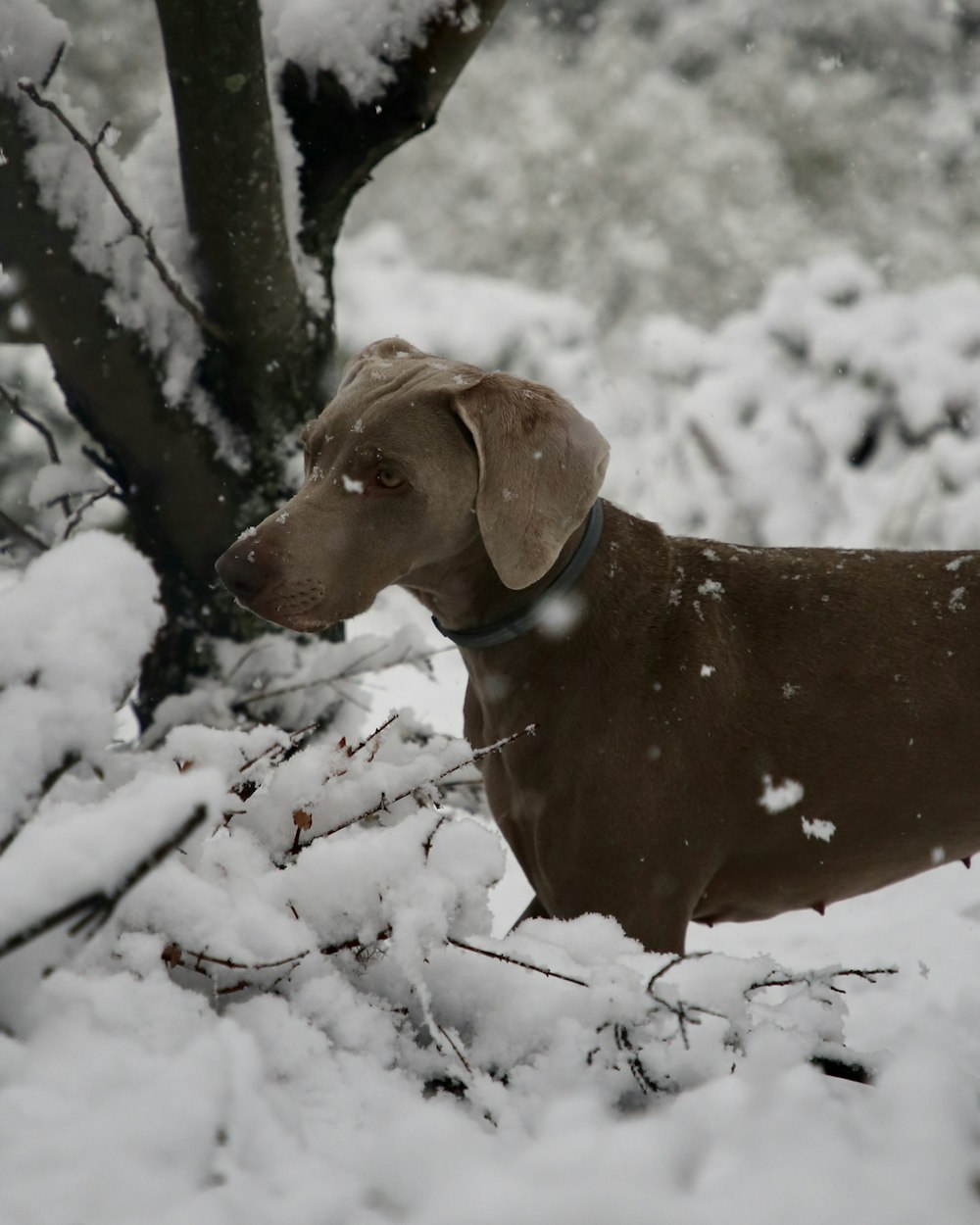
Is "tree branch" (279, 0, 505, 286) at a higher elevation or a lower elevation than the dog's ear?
higher

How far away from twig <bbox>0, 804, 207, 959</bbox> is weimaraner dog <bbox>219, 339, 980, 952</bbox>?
133 centimetres

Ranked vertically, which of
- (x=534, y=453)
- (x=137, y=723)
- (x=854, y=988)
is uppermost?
(x=534, y=453)

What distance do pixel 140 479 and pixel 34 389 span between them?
10.2ft

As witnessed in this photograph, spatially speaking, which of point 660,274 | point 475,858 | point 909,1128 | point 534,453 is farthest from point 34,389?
point 660,274

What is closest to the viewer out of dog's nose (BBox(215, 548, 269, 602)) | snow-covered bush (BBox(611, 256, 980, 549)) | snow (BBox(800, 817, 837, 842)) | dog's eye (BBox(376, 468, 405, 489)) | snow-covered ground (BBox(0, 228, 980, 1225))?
snow-covered ground (BBox(0, 228, 980, 1225))

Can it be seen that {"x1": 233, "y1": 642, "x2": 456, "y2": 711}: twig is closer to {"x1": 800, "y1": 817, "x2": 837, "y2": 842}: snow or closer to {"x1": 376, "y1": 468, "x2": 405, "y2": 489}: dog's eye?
{"x1": 376, "y1": 468, "x2": 405, "y2": 489}: dog's eye

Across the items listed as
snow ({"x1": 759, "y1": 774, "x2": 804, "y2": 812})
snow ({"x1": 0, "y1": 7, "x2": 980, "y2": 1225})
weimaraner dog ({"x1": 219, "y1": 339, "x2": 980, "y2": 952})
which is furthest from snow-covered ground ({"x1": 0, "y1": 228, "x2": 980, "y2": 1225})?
snow ({"x1": 759, "y1": 774, "x2": 804, "y2": 812})

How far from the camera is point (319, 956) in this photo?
106 cm

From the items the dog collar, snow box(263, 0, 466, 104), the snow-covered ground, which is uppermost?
snow box(263, 0, 466, 104)

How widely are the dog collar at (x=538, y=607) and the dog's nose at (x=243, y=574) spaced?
503 millimetres

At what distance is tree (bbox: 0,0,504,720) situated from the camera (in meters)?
2.64

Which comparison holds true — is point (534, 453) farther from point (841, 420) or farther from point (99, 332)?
point (841, 420)

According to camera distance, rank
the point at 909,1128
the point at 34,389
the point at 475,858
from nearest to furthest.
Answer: the point at 909,1128, the point at 475,858, the point at 34,389

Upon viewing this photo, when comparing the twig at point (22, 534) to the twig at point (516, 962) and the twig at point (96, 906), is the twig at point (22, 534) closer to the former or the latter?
the twig at point (516, 962)
